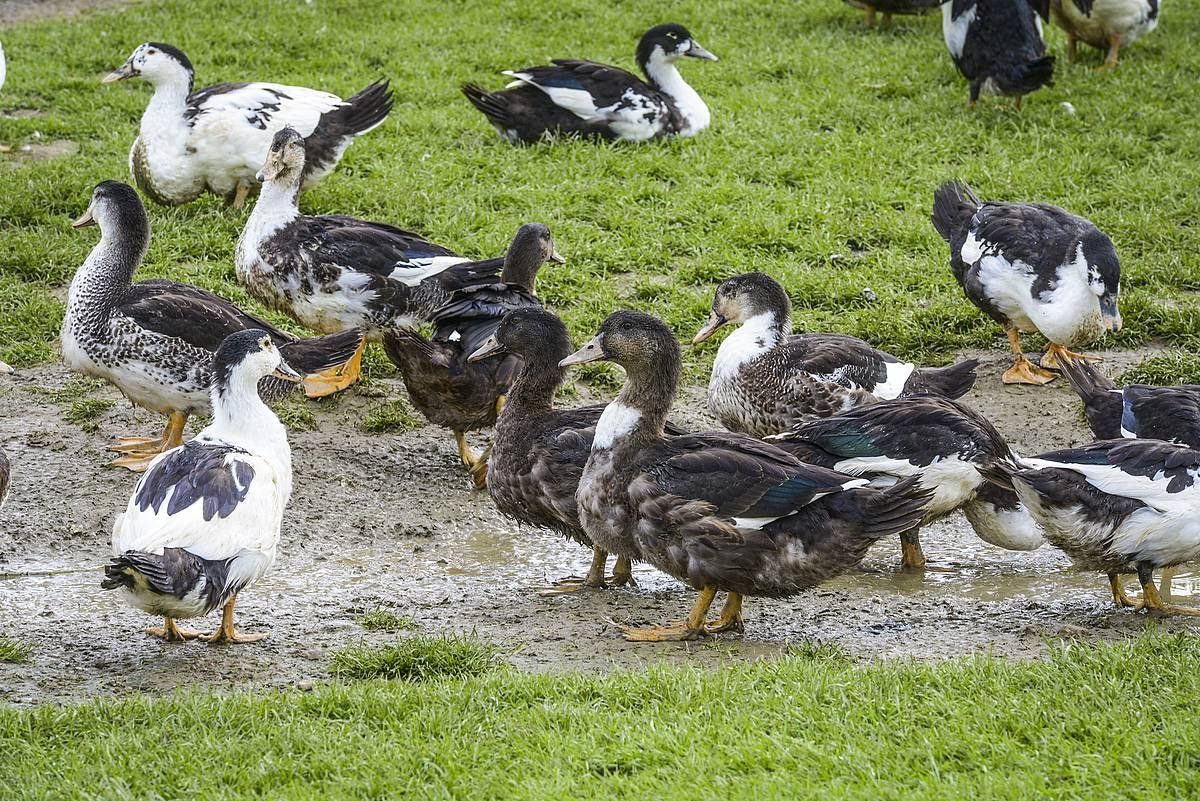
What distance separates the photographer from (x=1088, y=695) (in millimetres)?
4668

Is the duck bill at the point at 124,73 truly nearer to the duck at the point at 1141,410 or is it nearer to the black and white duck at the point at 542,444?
the black and white duck at the point at 542,444

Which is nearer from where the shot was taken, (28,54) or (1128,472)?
(1128,472)

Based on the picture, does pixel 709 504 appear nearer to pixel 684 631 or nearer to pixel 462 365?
pixel 684 631

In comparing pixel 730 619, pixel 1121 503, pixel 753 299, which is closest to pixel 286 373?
pixel 730 619

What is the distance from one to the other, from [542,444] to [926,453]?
67.1 inches

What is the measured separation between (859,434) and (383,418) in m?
2.90

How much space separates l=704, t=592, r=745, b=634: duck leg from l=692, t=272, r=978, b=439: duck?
1666mm

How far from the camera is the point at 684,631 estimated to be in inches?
226

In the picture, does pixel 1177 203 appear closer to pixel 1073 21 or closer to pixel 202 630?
pixel 1073 21

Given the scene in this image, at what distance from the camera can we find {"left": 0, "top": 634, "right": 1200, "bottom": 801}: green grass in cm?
419

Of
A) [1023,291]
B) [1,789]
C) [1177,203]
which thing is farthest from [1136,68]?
[1,789]

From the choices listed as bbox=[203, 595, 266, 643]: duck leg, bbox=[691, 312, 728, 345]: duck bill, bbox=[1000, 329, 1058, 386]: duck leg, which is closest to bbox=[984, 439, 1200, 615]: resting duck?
bbox=[691, 312, 728, 345]: duck bill

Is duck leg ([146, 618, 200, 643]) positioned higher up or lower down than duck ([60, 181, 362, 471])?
lower down

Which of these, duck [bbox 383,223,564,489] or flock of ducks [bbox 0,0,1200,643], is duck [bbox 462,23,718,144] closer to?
flock of ducks [bbox 0,0,1200,643]
